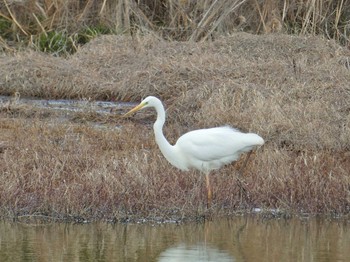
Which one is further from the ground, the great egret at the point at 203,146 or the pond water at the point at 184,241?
the great egret at the point at 203,146

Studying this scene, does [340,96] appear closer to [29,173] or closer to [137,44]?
[137,44]

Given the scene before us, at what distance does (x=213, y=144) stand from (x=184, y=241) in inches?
74.9

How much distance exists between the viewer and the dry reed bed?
958cm

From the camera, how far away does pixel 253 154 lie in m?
11.4

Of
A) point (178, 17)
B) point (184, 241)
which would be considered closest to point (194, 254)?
point (184, 241)

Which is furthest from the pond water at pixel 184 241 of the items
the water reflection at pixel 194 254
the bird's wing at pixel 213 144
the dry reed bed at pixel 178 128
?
the bird's wing at pixel 213 144

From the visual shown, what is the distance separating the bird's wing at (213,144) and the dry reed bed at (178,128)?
0.23 meters

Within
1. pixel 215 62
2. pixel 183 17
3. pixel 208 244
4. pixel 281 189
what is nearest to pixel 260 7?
pixel 183 17

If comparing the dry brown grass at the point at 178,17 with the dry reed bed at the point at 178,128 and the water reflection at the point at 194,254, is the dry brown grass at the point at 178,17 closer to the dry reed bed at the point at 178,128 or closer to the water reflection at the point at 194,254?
the dry reed bed at the point at 178,128

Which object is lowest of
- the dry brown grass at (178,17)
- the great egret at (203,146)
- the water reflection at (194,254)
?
the water reflection at (194,254)

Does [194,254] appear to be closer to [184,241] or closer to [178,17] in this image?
[184,241]

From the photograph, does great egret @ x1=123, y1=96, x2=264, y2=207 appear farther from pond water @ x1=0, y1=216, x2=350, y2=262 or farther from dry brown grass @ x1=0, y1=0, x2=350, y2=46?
dry brown grass @ x1=0, y1=0, x2=350, y2=46

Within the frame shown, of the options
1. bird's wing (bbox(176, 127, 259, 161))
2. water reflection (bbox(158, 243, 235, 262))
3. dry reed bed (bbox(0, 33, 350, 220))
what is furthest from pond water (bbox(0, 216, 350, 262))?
bird's wing (bbox(176, 127, 259, 161))

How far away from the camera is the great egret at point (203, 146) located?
1043 centimetres
